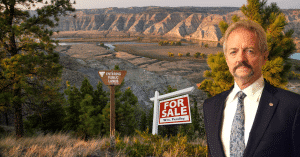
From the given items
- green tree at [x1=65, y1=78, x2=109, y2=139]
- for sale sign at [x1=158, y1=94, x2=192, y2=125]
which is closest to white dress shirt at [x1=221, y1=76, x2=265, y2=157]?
for sale sign at [x1=158, y1=94, x2=192, y2=125]

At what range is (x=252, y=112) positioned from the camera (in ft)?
3.71

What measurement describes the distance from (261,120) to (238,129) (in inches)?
6.2

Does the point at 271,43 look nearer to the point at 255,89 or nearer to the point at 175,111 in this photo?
the point at 175,111

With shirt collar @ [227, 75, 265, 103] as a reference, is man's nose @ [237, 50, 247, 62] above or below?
above

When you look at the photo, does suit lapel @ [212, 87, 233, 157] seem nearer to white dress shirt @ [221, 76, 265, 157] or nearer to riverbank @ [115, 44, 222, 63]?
white dress shirt @ [221, 76, 265, 157]

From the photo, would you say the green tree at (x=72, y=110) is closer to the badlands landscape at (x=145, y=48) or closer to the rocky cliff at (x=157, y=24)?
the badlands landscape at (x=145, y=48)

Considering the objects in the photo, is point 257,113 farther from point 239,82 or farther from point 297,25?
point 297,25

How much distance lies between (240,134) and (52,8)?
990 cm

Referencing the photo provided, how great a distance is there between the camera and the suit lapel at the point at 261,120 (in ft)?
3.39

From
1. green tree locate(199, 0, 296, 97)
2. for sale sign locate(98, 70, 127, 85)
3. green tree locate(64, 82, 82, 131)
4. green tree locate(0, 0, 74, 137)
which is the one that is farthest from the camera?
green tree locate(64, 82, 82, 131)

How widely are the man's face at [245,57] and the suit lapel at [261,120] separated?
0.47 feet

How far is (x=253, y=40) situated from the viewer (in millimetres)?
1110

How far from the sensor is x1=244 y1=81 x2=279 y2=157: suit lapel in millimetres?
1033

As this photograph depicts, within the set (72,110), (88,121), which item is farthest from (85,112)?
(72,110)
